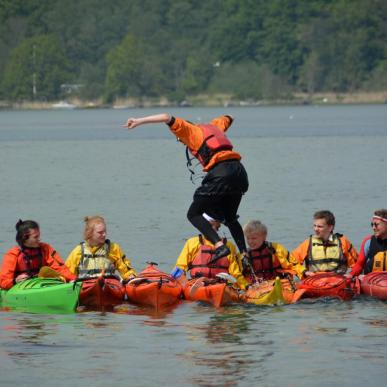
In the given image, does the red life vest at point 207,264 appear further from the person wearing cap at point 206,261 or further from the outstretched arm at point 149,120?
the outstretched arm at point 149,120

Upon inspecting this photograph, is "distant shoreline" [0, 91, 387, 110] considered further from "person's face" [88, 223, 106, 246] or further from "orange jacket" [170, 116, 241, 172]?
"orange jacket" [170, 116, 241, 172]

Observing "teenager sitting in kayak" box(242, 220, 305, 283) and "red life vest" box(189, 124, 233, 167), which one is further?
"teenager sitting in kayak" box(242, 220, 305, 283)

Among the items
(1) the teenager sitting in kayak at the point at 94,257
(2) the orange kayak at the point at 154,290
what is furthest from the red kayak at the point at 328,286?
(1) the teenager sitting in kayak at the point at 94,257

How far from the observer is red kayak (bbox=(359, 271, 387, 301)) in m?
15.3

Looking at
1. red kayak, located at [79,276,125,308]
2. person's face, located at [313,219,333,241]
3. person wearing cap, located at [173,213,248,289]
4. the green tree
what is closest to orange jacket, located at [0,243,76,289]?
red kayak, located at [79,276,125,308]

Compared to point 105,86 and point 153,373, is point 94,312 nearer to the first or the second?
point 153,373

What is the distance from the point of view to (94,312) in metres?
15.2

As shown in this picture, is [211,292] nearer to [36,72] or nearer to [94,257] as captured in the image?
[94,257]

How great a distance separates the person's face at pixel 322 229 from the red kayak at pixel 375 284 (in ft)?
1.93

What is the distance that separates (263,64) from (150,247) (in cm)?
13036

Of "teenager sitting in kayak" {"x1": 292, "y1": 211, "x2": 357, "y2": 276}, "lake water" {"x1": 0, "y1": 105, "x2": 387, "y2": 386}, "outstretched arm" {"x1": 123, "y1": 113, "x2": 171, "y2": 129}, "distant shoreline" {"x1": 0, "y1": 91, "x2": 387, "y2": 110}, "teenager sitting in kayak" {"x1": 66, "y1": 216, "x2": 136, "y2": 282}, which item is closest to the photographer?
"lake water" {"x1": 0, "y1": 105, "x2": 387, "y2": 386}

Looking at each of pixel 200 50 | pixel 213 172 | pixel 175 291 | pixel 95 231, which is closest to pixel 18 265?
pixel 95 231

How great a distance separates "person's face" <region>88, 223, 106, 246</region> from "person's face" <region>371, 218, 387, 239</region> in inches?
108

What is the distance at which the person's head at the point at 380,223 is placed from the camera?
1525 centimetres
